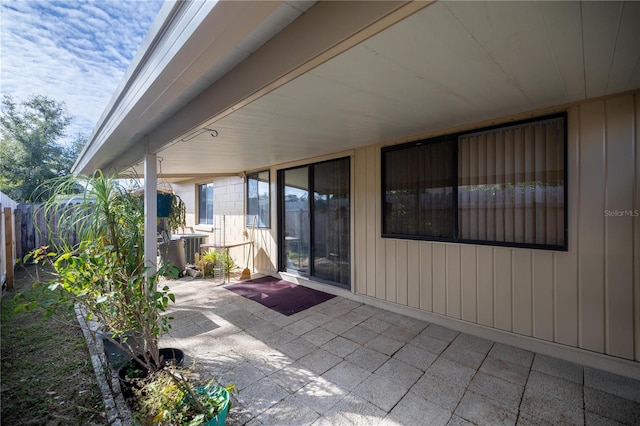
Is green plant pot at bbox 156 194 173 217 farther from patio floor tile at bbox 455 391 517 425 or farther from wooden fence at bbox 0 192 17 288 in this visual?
wooden fence at bbox 0 192 17 288

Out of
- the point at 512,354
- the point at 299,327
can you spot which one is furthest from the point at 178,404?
the point at 512,354

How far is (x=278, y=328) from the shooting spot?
317cm

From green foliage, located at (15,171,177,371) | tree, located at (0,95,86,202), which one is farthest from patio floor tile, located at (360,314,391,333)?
tree, located at (0,95,86,202)

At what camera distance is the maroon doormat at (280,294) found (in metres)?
3.88

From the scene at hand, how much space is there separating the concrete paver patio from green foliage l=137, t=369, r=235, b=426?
12.3 inches

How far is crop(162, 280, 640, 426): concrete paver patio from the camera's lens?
5.97 feet

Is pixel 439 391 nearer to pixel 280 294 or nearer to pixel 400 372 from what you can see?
pixel 400 372

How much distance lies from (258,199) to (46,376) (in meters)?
4.13

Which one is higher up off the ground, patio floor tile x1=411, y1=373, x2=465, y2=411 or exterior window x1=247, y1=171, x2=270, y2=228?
exterior window x1=247, y1=171, x2=270, y2=228

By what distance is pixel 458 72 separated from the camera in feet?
5.73

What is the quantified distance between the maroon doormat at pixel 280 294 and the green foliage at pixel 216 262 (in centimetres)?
70

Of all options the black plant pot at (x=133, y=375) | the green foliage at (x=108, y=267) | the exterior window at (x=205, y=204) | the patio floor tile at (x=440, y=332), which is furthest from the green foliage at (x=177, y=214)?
the patio floor tile at (x=440, y=332)

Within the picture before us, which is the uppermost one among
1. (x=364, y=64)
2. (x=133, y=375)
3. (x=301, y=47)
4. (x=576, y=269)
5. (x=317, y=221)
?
(x=364, y=64)

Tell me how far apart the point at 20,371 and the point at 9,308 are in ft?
7.30
